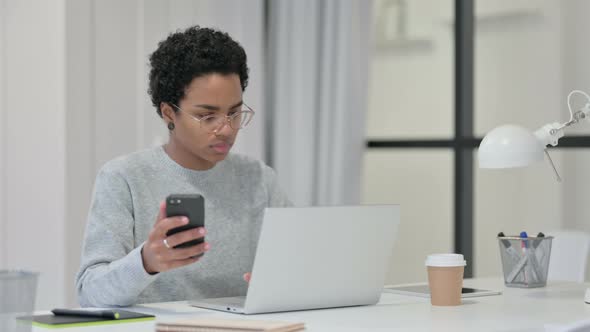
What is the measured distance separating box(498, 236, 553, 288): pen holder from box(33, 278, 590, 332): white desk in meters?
0.15

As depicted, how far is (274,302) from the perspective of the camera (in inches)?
76.8

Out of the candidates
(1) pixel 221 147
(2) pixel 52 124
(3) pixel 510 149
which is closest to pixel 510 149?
(3) pixel 510 149

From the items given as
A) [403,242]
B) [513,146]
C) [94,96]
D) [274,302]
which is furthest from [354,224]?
[403,242]

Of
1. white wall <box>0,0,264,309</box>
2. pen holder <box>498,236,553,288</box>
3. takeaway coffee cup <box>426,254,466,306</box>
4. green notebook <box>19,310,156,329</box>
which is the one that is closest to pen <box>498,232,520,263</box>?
pen holder <box>498,236,553,288</box>

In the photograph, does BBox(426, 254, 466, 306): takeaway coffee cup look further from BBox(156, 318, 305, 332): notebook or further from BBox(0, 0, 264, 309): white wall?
BBox(0, 0, 264, 309): white wall

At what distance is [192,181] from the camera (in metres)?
2.45

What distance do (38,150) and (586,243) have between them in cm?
205

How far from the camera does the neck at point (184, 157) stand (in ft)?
8.02

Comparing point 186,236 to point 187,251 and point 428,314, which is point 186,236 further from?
point 428,314

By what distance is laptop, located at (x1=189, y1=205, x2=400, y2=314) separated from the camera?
191 cm

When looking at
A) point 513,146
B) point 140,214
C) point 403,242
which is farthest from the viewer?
point 403,242

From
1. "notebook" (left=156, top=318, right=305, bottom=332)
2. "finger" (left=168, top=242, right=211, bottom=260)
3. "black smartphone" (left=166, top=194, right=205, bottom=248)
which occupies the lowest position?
"notebook" (left=156, top=318, right=305, bottom=332)

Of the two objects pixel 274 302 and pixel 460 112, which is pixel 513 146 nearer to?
pixel 274 302

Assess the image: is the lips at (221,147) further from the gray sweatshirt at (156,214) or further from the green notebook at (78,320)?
the green notebook at (78,320)
